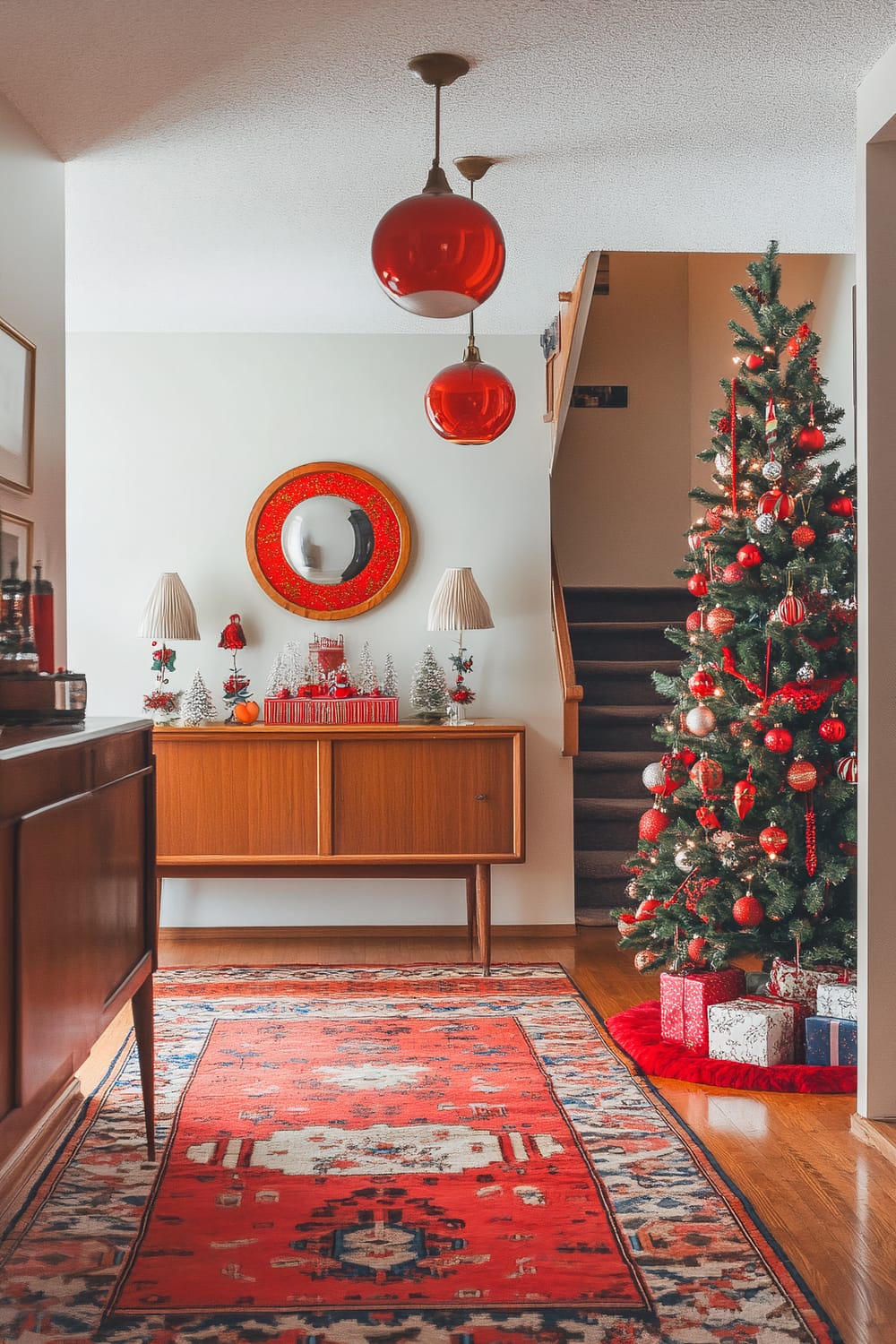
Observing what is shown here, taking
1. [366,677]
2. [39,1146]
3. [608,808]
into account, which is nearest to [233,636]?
[366,677]

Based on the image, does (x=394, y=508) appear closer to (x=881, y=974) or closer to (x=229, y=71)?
(x=229, y=71)

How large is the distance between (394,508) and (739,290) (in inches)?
79.0

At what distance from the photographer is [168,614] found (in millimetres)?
5312

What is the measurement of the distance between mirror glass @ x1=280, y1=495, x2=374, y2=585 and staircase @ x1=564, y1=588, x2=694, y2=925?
1.58m

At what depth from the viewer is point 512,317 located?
539cm

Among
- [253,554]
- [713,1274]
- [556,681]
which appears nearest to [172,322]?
[253,554]

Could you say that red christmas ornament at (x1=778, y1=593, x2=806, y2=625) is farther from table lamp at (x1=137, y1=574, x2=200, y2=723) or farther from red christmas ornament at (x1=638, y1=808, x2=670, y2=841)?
table lamp at (x1=137, y1=574, x2=200, y2=723)

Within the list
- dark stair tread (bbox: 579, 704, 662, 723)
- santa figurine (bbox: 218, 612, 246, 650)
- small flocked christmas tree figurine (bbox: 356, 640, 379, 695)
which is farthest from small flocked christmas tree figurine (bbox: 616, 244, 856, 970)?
dark stair tread (bbox: 579, 704, 662, 723)

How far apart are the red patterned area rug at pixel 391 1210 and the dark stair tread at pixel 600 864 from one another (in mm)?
1954

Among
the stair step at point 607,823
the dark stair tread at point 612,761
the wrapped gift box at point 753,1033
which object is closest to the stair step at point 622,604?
the dark stair tread at point 612,761

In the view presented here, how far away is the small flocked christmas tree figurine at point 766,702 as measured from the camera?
3.81 metres

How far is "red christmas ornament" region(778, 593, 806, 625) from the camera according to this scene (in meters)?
3.75

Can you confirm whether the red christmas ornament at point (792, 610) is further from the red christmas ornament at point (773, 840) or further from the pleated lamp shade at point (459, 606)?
the pleated lamp shade at point (459, 606)

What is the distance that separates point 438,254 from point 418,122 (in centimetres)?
108
